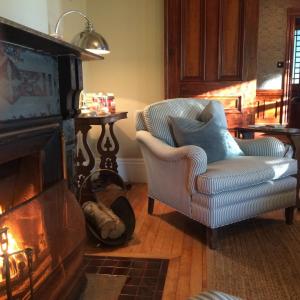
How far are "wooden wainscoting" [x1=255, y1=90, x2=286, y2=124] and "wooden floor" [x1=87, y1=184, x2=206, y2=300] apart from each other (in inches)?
168

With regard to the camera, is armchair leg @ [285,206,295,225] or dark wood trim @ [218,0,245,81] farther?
dark wood trim @ [218,0,245,81]

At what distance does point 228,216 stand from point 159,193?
578 mm

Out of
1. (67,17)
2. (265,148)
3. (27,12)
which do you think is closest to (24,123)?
(27,12)

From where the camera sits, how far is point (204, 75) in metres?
3.40

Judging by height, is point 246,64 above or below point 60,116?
above

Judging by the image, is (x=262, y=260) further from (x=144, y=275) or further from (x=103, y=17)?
(x=103, y=17)

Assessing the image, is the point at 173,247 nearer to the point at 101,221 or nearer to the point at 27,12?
the point at 101,221

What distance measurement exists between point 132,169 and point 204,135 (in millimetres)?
1481

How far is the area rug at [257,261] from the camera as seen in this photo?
1.70m

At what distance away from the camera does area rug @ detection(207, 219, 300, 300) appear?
1701 millimetres

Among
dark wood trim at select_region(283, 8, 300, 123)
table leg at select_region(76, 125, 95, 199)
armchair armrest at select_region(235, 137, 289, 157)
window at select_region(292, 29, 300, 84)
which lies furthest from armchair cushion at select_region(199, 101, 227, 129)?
window at select_region(292, 29, 300, 84)

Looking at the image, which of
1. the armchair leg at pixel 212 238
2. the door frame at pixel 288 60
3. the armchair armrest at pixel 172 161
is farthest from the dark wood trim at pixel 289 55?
the armchair leg at pixel 212 238

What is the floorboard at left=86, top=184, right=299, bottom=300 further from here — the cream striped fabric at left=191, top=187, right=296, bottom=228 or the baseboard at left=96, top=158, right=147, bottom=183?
the baseboard at left=96, top=158, right=147, bottom=183

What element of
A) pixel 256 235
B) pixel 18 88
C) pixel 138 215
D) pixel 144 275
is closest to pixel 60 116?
pixel 18 88
